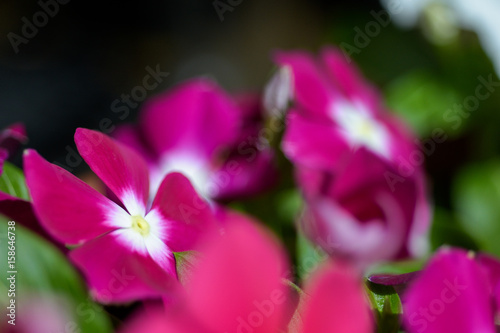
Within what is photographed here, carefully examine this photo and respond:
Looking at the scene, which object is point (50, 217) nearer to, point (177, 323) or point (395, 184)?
point (177, 323)

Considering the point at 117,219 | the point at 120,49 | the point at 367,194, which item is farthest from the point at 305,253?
the point at 120,49

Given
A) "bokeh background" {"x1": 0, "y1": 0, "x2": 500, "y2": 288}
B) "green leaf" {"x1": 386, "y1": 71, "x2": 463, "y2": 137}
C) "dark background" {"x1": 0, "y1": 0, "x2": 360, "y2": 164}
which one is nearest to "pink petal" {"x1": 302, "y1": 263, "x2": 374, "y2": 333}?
"bokeh background" {"x1": 0, "y1": 0, "x2": 500, "y2": 288}

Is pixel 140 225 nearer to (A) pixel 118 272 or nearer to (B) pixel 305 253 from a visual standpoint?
(A) pixel 118 272

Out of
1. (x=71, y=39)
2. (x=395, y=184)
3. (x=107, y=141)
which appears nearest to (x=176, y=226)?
(x=107, y=141)

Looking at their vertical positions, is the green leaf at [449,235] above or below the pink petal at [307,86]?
below

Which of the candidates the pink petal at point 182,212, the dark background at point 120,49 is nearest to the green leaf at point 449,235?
the pink petal at point 182,212

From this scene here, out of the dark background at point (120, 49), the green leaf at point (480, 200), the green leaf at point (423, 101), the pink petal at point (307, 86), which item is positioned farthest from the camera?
the dark background at point (120, 49)

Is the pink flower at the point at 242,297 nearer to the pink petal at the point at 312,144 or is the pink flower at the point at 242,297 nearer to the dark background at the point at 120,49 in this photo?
the pink petal at the point at 312,144
